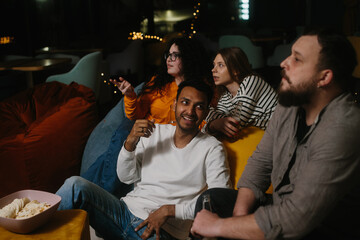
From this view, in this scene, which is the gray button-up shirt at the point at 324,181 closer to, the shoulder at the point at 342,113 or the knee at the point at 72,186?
the shoulder at the point at 342,113

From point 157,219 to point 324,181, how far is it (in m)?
0.83

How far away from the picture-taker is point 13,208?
1.49 m

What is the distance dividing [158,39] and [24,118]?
510 centimetres

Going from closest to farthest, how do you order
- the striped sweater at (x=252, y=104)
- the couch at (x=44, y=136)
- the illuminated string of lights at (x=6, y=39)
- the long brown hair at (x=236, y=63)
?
the striped sweater at (x=252, y=104) → the long brown hair at (x=236, y=63) → the couch at (x=44, y=136) → the illuminated string of lights at (x=6, y=39)

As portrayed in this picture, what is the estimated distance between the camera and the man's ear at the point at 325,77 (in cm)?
132

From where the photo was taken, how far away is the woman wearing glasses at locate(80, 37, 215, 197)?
222 cm

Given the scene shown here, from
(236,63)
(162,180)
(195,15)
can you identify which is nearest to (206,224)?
(162,180)

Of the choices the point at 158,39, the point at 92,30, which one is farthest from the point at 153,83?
the point at 158,39

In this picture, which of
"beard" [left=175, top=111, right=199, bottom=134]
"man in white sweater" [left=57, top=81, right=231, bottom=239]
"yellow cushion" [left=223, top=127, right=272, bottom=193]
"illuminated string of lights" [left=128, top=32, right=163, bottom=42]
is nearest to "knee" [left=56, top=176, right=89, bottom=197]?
"man in white sweater" [left=57, top=81, right=231, bottom=239]

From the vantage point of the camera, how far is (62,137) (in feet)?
8.02

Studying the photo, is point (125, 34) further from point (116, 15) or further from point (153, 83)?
point (153, 83)

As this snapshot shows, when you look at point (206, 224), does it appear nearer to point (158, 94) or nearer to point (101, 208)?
point (101, 208)

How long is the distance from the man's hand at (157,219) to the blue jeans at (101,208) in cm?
5

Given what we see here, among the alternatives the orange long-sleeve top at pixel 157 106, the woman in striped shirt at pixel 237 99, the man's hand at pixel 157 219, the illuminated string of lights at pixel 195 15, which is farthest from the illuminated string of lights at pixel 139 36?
the man's hand at pixel 157 219
